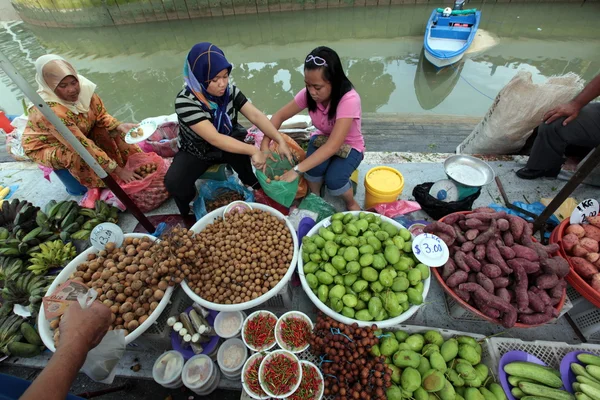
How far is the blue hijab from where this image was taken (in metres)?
1.98

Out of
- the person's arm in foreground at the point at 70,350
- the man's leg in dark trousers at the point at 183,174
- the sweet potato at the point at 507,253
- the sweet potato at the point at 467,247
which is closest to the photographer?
the person's arm in foreground at the point at 70,350

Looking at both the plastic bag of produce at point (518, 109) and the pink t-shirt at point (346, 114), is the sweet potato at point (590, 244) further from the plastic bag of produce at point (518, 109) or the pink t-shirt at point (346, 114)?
the pink t-shirt at point (346, 114)

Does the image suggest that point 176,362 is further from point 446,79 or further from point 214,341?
point 446,79

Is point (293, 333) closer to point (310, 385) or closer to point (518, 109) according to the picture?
point (310, 385)

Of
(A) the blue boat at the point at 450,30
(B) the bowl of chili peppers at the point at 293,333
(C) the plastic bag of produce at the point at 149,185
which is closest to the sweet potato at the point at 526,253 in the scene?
(B) the bowl of chili peppers at the point at 293,333

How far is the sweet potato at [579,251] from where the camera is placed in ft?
6.24

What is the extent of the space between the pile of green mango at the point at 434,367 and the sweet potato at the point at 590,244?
1.06 meters

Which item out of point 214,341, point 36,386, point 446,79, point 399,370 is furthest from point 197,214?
point 446,79

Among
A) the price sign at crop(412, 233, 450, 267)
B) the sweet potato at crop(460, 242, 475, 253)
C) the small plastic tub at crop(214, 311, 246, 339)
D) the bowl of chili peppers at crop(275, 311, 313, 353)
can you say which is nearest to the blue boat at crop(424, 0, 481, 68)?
the sweet potato at crop(460, 242, 475, 253)

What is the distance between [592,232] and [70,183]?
4715 mm

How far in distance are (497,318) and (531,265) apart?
16.0 inches

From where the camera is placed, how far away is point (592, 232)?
6.54 feet

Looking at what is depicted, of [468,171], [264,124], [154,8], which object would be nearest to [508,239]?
[468,171]

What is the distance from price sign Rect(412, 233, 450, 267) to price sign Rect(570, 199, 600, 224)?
105 cm
